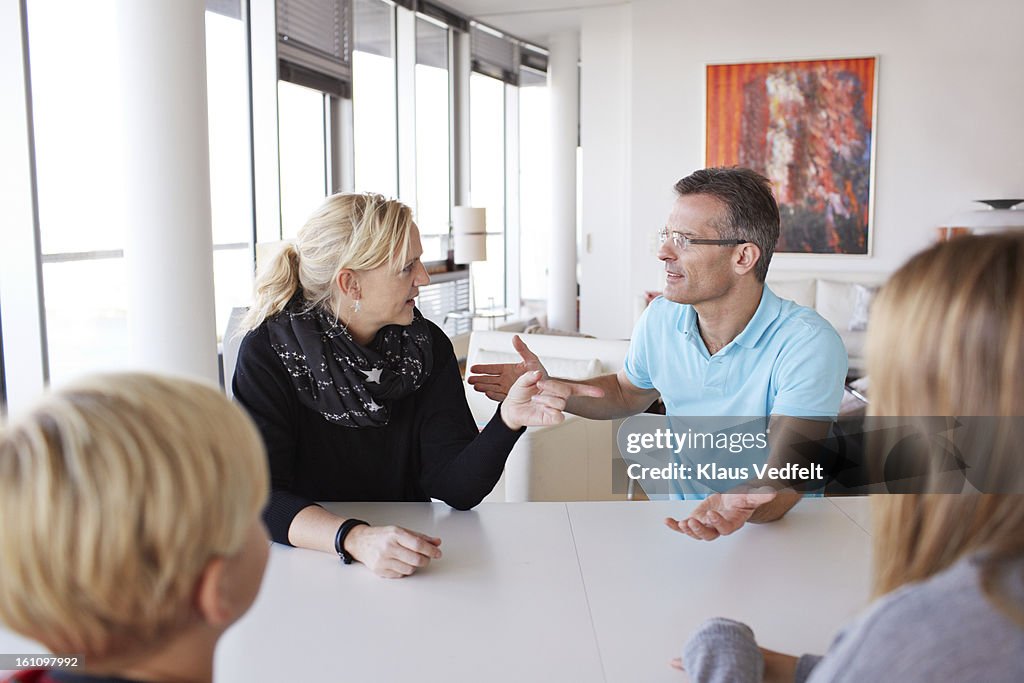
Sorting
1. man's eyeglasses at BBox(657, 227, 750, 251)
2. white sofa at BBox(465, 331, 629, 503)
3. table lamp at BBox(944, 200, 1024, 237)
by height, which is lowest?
white sofa at BBox(465, 331, 629, 503)

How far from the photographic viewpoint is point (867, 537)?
172 cm

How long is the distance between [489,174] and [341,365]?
7.92m

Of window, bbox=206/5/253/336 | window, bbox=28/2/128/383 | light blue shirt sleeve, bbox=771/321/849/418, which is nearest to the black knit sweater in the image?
light blue shirt sleeve, bbox=771/321/849/418

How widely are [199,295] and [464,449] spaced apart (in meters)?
1.92

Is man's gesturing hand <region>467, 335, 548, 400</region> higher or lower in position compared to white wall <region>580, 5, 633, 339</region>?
lower

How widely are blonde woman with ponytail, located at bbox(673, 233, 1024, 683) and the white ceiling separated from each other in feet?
25.2

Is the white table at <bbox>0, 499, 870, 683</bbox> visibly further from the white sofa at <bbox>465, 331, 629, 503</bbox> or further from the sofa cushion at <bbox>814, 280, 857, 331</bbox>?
the sofa cushion at <bbox>814, 280, 857, 331</bbox>

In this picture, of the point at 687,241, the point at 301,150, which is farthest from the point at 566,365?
the point at 301,150

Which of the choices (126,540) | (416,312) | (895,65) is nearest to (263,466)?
(126,540)

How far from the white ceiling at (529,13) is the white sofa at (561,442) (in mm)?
4745

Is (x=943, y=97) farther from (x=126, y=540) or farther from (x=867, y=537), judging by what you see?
(x=126, y=540)

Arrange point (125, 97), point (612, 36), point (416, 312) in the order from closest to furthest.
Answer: point (416, 312) → point (125, 97) → point (612, 36)

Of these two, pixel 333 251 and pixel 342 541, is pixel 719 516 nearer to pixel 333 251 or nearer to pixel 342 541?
pixel 342 541

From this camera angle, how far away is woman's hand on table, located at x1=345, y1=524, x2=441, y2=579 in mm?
1511
